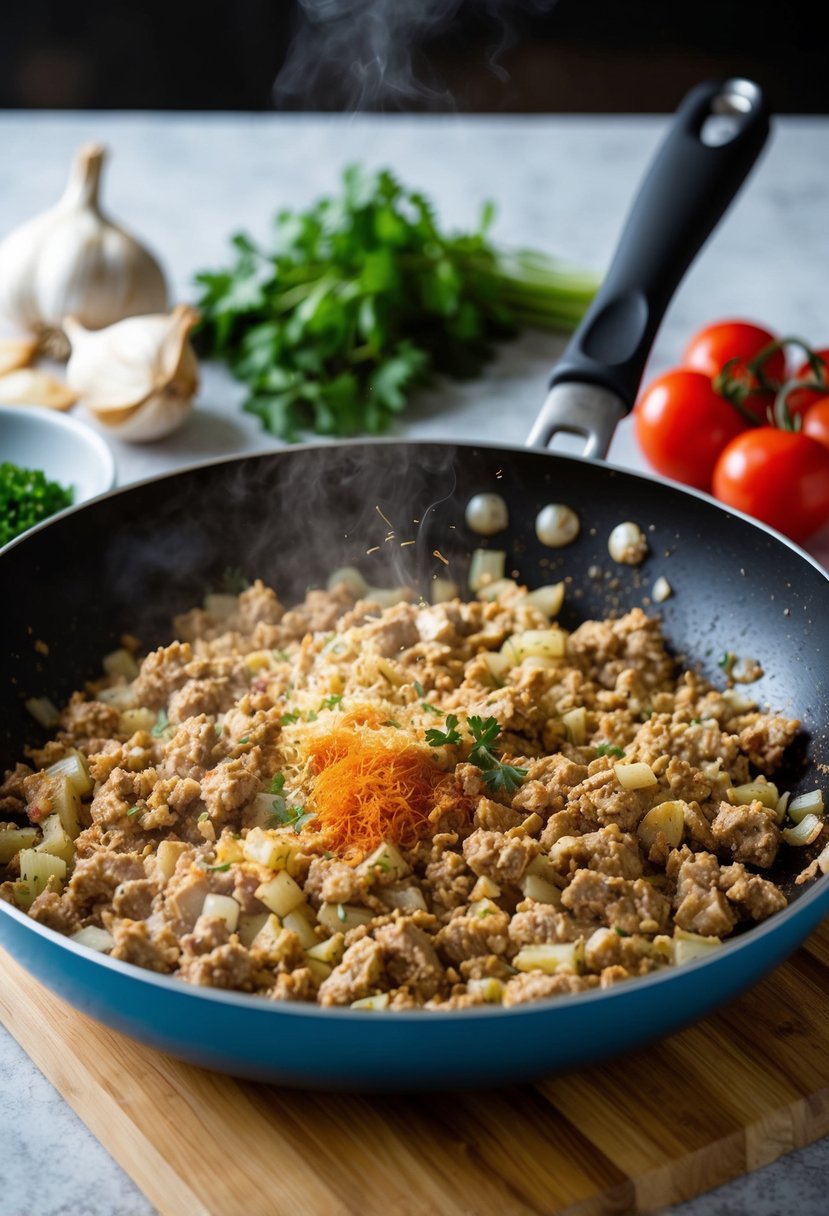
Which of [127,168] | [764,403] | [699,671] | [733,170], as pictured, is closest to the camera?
[699,671]

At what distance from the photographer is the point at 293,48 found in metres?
6.11

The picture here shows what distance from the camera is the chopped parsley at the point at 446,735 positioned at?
7.34 ft

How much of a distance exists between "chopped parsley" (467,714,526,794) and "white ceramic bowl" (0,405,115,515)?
4.44 ft

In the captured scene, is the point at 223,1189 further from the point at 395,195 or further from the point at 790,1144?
the point at 395,195

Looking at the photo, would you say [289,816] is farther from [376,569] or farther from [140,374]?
[140,374]

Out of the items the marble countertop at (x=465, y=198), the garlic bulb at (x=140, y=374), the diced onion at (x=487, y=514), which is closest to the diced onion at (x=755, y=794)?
the diced onion at (x=487, y=514)

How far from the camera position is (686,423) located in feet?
11.7

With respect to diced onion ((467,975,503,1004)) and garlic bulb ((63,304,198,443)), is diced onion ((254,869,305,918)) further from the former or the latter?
garlic bulb ((63,304,198,443))

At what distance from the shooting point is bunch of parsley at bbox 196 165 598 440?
12.1 ft

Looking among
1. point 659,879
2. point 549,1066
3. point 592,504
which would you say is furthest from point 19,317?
point 549,1066

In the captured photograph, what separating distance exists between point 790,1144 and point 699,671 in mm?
1028

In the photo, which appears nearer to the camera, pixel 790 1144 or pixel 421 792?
pixel 790 1144

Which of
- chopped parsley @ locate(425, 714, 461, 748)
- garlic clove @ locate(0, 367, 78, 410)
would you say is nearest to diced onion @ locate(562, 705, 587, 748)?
chopped parsley @ locate(425, 714, 461, 748)

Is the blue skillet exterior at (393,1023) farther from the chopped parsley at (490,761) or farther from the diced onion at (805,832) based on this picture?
the chopped parsley at (490,761)
